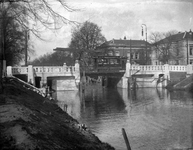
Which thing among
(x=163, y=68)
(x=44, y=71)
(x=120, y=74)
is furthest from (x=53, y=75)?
(x=163, y=68)

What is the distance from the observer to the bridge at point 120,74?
3419 cm

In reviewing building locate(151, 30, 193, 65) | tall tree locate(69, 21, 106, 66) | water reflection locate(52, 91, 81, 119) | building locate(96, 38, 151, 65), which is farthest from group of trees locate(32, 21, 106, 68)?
building locate(151, 30, 193, 65)

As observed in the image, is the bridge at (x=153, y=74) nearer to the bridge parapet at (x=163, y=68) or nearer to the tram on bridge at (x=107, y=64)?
the bridge parapet at (x=163, y=68)

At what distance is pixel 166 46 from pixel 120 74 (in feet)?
28.8

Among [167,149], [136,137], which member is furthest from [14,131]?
[136,137]

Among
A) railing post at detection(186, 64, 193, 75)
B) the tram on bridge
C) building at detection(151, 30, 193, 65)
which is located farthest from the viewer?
building at detection(151, 30, 193, 65)

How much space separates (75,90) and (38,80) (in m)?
5.25

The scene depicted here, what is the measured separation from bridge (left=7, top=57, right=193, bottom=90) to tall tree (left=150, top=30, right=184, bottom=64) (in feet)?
11.1

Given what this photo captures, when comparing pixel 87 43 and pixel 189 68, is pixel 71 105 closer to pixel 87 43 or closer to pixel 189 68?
pixel 87 43

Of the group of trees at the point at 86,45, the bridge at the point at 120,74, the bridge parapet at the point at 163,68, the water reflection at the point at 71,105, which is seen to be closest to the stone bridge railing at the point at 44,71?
the bridge at the point at 120,74

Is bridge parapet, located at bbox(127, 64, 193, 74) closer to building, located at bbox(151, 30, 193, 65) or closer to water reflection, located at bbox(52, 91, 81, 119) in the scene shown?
building, located at bbox(151, 30, 193, 65)

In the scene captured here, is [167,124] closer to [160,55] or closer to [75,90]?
[75,90]

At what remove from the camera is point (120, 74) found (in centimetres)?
4031

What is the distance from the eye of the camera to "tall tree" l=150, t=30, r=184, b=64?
3978cm
